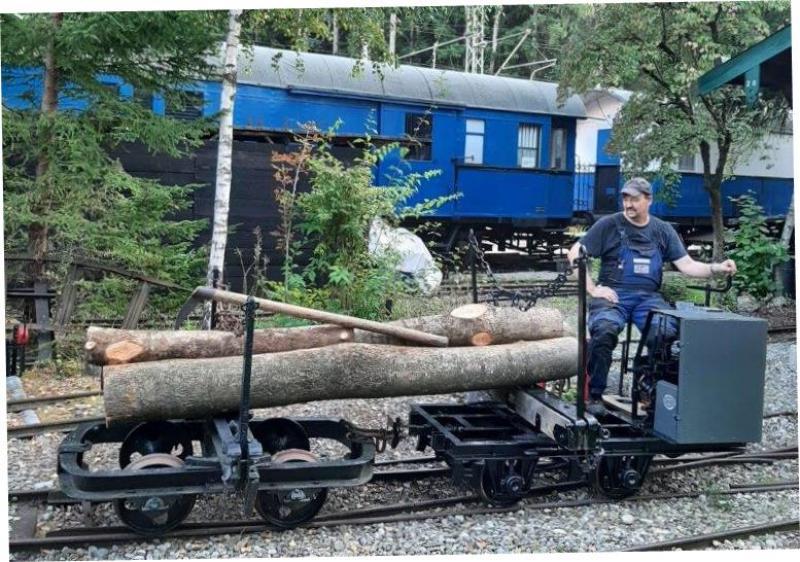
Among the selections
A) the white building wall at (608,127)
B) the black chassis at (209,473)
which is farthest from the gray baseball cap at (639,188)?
the white building wall at (608,127)

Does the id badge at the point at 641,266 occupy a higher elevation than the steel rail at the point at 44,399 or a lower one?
higher

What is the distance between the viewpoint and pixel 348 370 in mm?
5016

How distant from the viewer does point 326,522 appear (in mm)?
4895

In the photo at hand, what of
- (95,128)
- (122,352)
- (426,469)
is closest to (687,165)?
(95,128)

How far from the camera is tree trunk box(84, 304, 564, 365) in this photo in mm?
4770

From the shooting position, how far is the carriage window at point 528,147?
58.6 feet

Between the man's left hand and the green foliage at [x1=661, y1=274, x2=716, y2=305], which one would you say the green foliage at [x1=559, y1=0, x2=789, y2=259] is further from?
the man's left hand

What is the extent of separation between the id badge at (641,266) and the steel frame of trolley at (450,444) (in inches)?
21.8

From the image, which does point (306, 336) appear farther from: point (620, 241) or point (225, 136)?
point (225, 136)

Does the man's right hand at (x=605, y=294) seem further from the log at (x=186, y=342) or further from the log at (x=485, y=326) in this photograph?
the log at (x=186, y=342)

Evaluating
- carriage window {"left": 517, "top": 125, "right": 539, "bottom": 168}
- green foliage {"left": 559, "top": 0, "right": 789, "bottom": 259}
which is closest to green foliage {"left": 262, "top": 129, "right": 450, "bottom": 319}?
green foliage {"left": 559, "top": 0, "right": 789, "bottom": 259}

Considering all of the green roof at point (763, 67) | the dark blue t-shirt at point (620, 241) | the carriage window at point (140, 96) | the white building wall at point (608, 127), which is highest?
the white building wall at point (608, 127)

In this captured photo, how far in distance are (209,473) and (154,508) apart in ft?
1.08

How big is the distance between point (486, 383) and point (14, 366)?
5.20 meters
